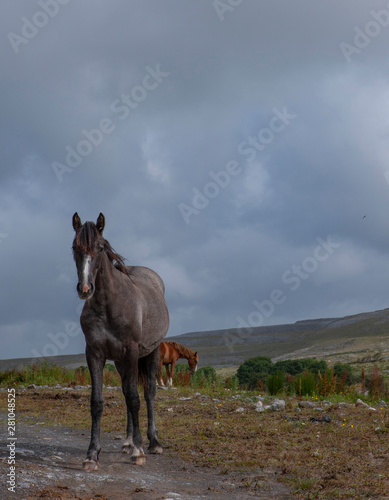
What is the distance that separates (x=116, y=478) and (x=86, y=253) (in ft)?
9.53

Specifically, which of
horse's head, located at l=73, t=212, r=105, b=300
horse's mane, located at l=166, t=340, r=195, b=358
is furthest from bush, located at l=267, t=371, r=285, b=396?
horse's head, located at l=73, t=212, r=105, b=300

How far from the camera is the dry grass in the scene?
22.3 ft

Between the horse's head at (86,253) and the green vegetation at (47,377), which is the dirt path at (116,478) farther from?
the green vegetation at (47,377)

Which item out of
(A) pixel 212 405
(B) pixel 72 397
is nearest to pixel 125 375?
(A) pixel 212 405

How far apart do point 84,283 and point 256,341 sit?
3976 inches

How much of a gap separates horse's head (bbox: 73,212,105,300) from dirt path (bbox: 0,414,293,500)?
2184 millimetres

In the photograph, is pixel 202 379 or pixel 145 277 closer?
pixel 145 277

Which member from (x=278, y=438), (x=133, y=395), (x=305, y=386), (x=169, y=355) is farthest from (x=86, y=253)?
(x=169, y=355)

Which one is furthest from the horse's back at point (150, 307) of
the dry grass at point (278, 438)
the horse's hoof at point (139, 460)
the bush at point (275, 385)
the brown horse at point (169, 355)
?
the brown horse at point (169, 355)

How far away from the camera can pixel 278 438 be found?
8977mm

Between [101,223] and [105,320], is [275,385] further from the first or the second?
[101,223]

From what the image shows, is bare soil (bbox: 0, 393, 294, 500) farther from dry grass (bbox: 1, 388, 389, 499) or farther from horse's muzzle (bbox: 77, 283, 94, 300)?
horse's muzzle (bbox: 77, 283, 94, 300)

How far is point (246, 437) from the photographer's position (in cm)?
915

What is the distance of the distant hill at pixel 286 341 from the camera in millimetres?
67688
